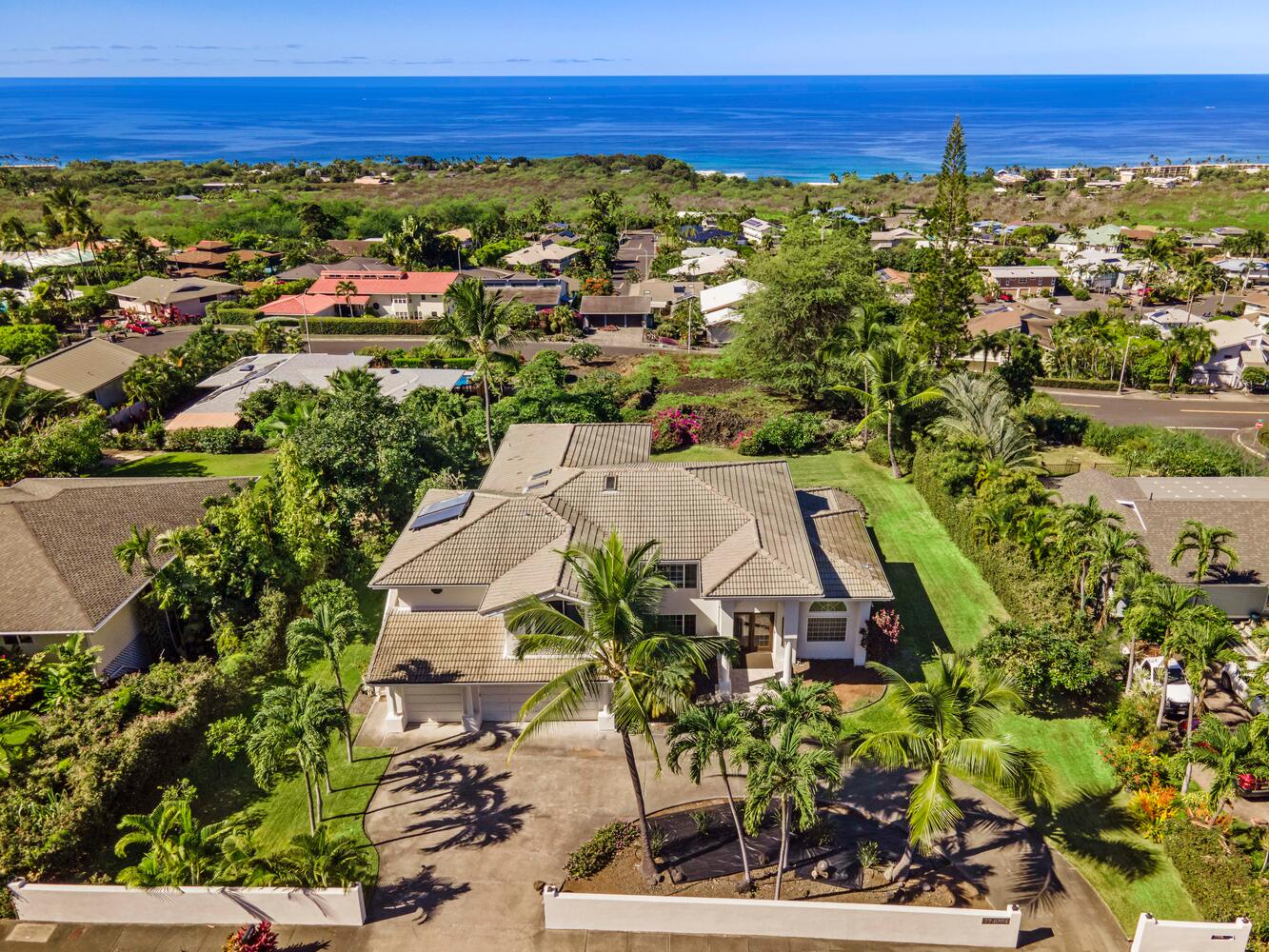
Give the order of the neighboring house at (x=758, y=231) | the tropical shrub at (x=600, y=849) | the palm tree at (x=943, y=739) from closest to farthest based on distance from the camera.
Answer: the palm tree at (x=943, y=739) → the tropical shrub at (x=600, y=849) → the neighboring house at (x=758, y=231)

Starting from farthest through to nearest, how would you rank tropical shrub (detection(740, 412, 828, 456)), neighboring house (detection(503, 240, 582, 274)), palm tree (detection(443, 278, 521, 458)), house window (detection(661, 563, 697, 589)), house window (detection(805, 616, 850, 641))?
neighboring house (detection(503, 240, 582, 274))
tropical shrub (detection(740, 412, 828, 456))
palm tree (detection(443, 278, 521, 458))
house window (detection(805, 616, 850, 641))
house window (detection(661, 563, 697, 589))

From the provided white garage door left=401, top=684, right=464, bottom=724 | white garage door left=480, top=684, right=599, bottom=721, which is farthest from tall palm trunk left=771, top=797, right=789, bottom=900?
white garage door left=401, top=684, right=464, bottom=724

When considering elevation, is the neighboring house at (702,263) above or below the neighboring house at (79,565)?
above

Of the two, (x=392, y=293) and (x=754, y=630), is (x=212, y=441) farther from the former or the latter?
(x=754, y=630)

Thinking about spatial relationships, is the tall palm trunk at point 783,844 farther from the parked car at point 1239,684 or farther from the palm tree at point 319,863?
the parked car at point 1239,684

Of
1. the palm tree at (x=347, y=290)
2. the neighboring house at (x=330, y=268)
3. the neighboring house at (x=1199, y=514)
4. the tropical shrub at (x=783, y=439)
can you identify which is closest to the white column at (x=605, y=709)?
the neighboring house at (x=1199, y=514)

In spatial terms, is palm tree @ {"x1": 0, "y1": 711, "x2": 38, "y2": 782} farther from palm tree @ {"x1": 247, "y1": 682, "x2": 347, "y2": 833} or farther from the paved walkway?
palm tree @ {"x1": 247, "y1": 682, "x2": 347, "y2": 833}

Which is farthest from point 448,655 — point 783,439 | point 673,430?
point 783,439
